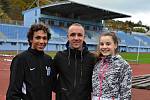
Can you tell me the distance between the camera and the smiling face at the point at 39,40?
3123mm

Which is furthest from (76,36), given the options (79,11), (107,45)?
(79,11)

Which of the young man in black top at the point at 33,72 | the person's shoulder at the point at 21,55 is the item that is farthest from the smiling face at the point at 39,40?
the person's shoulder at the point at 21,55

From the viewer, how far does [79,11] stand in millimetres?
53156

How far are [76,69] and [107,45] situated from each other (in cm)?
35

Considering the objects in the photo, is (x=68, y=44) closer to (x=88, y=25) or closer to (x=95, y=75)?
(x=95, y=75)

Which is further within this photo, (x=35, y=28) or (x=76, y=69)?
(x=76, y=69)

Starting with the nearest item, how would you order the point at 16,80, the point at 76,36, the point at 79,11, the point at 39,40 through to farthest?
the point at 16,80
the point at 39,40
the point at 76,36
the point at 79,11

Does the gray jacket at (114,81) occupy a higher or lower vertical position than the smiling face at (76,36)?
lower

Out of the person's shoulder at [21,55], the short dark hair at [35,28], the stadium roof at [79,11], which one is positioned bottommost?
the person's shoulder at [21,55]

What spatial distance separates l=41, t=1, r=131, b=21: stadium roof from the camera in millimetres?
48662

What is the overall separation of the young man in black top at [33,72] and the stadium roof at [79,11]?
4434cm

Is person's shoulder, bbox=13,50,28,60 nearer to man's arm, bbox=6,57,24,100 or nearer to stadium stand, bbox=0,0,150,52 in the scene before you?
man's arm, bbox=6,57,24,100

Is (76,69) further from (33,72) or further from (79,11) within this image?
(79,11)

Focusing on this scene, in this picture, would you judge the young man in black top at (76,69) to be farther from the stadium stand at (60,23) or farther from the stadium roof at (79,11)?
the stadium roof at (79,11)
